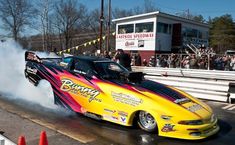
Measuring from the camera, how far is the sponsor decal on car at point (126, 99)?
6080 mm

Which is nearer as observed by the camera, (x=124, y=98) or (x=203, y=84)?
(x=124, y=98)

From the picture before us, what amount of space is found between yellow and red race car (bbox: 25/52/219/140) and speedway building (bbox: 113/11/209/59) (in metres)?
18.0

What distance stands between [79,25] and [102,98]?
188ft

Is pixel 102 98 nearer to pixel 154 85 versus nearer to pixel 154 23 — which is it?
pixel 154 85

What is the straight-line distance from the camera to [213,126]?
605 cm

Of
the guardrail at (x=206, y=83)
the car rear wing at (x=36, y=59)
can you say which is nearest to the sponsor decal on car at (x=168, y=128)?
the car rear wing at (x=36, y=59)

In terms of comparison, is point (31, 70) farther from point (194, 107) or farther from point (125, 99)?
→ point (194, 107)

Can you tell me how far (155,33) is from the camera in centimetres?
2525

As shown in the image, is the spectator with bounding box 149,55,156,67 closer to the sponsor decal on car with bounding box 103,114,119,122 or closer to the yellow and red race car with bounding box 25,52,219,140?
the yellow and red race car with bounding box 25,52,219,140

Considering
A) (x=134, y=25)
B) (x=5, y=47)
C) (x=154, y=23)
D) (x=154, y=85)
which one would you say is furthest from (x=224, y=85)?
(x=134, y=25)

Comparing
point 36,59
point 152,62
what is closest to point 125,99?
point 36,59

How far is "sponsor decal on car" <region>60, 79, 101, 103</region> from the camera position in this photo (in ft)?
22.4

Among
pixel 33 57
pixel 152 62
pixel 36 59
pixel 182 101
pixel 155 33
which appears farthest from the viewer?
pixel 155 33

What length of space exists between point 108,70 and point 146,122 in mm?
1658
